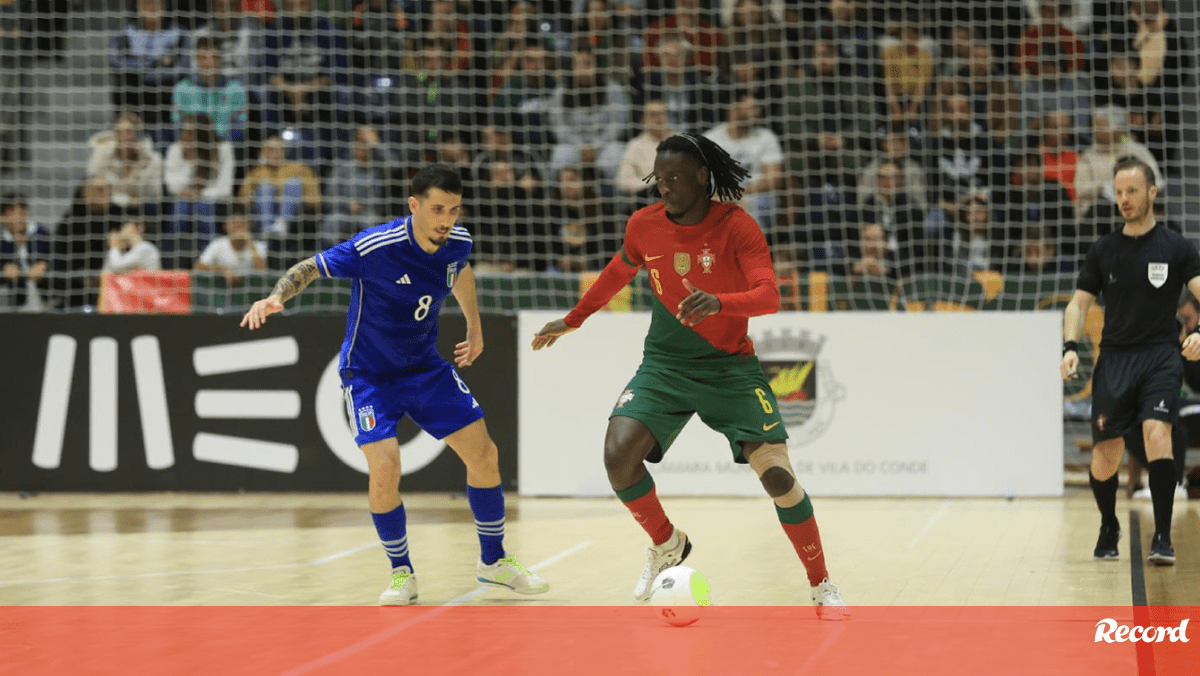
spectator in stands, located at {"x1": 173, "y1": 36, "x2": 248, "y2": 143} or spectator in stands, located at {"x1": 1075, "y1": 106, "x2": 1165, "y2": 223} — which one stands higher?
spectator in stands, located at {"x1": 173, "y1": 36, "x2": 248, "y2": 143}

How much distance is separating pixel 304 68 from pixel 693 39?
3823 millimetres

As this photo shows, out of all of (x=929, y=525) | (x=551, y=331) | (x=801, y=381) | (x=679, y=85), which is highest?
(x=679, y=85)

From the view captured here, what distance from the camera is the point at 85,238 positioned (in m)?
12.7

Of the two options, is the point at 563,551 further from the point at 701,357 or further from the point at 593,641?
the point at 593,641

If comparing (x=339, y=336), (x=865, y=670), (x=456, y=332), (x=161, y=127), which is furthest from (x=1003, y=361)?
(x=161, y=127)

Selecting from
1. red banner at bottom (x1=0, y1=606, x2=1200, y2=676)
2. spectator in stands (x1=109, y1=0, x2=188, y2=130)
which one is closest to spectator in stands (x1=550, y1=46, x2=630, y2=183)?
spectator in stands (x1=109, y1=0, x2=188, y2=130)

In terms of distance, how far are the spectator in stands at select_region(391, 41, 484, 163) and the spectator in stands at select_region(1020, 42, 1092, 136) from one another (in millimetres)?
5220

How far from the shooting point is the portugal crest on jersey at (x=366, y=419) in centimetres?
620

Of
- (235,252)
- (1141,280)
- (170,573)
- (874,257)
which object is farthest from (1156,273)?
(235,252)

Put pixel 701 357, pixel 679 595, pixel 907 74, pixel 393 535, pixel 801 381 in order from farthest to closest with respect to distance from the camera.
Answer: pixel 907 74 < pixel 801 381 < pixel 393 535 < pixel 701 357 < pixel 679 595

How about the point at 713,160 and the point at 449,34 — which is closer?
the point at 713,160

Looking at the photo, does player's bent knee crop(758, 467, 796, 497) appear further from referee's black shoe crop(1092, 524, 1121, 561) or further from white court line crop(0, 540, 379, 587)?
white court line crop(0, 540, 379, 587)

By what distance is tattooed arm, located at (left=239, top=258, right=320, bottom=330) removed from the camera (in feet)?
18.5

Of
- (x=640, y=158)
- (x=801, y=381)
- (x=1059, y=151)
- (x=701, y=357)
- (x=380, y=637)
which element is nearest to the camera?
(x=380, y=637)
